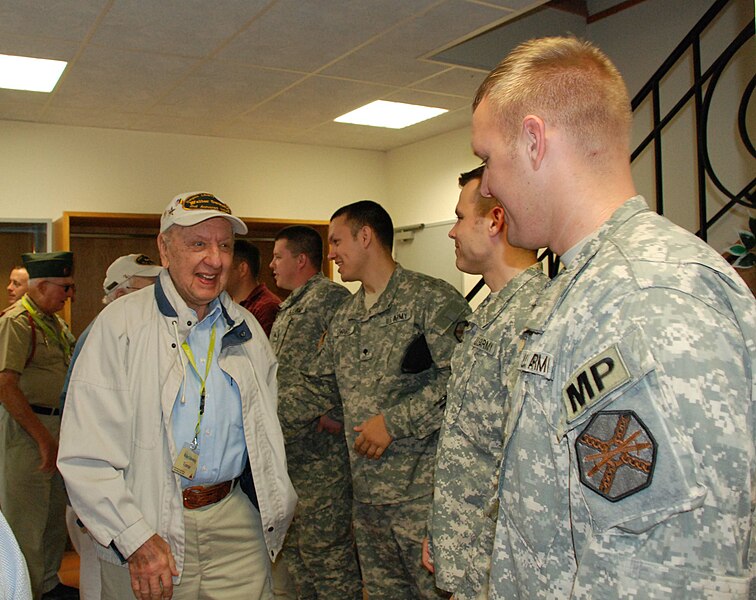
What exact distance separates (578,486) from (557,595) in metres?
0.18

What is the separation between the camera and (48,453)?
373cm

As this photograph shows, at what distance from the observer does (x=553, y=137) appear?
996 mm

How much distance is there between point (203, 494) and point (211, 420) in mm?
202

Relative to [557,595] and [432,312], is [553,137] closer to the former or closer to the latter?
[557,595]

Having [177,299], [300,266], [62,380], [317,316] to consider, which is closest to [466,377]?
[177,299]

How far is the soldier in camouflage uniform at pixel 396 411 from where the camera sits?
2564 millimetres

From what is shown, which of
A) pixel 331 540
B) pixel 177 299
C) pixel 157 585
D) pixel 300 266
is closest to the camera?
pixel 157 585

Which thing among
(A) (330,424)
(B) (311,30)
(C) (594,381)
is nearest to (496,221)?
(C) (594,381)

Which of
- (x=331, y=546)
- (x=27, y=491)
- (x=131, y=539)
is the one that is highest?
(x=131, y=539)

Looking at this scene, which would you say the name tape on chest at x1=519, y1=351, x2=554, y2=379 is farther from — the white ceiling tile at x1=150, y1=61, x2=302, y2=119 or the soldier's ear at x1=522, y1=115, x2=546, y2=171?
the white ceiling tile at x1=150, y1=61, x2=302, y2=119

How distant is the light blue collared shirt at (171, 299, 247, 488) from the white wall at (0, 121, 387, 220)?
161 inches

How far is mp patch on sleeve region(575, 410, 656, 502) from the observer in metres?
0.80

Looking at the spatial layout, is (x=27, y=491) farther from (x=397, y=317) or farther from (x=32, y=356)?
(x=397, y=317)

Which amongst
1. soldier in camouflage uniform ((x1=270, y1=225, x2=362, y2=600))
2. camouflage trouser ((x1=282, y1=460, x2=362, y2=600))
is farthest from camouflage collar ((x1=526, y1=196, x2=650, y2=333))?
camouflage trouser ((x1=282, y1=460, x2=362, y2=600))
